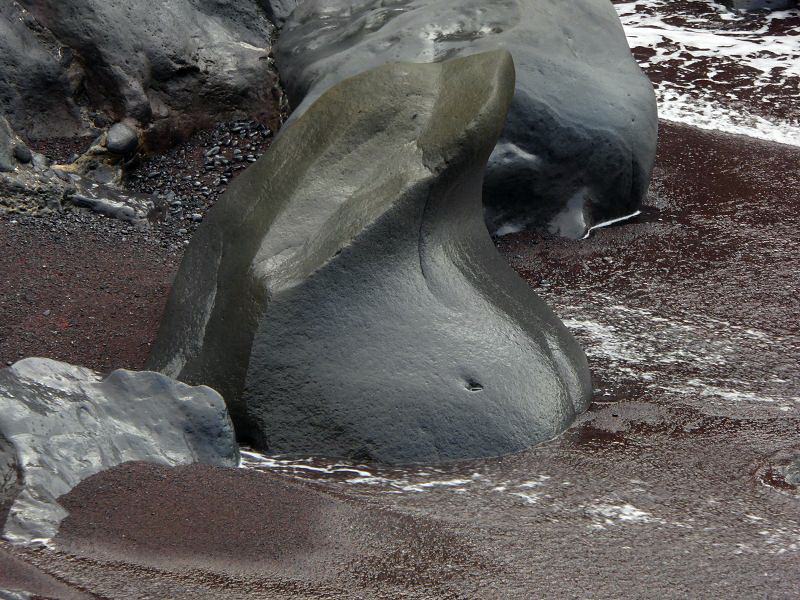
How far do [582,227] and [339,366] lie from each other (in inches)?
102

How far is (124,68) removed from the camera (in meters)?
6.38

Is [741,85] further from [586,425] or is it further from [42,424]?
[42,424]

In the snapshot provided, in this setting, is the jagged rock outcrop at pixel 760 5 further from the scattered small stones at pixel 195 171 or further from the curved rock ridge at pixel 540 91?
the scattered small stones at pixel 195 171

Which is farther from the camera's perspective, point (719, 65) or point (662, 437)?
point (719, 65)

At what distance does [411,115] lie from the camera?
3799mm

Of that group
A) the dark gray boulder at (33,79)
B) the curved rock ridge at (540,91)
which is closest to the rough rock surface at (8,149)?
the dark gray boulder at (33,79)

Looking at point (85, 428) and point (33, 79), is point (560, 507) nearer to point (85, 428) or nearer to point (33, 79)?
point (85, 428)

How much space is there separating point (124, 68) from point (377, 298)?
3522 millimetres

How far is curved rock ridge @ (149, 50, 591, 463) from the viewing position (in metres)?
3.37

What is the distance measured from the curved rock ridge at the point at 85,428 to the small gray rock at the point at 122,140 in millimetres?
3140

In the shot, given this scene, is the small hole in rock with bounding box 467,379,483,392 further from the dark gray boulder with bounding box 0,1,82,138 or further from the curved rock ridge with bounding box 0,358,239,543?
the dark gray boulder with bounding box 0,1,82,138

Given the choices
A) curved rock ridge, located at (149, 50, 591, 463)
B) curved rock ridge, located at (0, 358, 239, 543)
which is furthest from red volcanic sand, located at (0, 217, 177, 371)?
curved rock ridge, located at (0, 358, 239, 543)

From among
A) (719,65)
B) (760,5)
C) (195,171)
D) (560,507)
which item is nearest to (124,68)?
(195,171)

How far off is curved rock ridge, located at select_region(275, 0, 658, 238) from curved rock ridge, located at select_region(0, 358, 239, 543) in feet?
8.35
